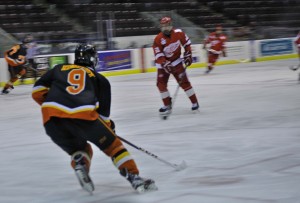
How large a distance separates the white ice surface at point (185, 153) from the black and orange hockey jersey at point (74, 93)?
64 centimetres

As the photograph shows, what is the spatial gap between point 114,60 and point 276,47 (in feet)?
24.5

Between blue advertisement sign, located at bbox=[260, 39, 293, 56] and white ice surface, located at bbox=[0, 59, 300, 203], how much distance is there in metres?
10.4

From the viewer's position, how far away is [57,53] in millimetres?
17281

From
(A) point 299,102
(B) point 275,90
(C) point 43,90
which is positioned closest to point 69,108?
(C) point 43,90

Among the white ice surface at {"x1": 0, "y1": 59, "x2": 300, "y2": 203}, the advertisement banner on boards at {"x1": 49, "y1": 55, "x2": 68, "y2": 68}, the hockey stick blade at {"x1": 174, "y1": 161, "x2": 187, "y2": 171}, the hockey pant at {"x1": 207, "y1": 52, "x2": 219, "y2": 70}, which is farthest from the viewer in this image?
the hockey pant at {"x1": 207, "y1": 52, "x2": 219, "y2": 70}

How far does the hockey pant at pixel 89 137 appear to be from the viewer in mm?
4078

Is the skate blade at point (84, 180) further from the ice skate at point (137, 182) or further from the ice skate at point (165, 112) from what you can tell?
the ice skate at point (165, 112)

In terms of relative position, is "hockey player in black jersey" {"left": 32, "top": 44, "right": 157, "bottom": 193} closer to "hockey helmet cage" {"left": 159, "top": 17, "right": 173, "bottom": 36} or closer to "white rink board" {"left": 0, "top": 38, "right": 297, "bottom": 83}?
"hockey helmet cage" {"left": 159, "top": 17, "right": 173, "bottom": 36}

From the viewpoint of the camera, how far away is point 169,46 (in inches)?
338

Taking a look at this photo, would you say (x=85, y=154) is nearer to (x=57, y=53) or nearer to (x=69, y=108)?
(x=69, y=108)

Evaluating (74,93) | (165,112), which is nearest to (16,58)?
(165,112)

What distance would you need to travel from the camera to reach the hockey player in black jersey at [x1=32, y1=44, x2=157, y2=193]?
4070 mm

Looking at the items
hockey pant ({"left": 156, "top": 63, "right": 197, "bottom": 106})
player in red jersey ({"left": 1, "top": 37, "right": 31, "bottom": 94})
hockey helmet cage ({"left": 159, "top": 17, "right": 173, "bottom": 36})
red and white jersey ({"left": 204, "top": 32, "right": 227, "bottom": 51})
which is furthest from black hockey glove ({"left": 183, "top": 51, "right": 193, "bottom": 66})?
red and white jersey ({"left": 204, "top": 32, "right": 227, "bottom": 51})

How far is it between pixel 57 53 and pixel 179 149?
11670mm
